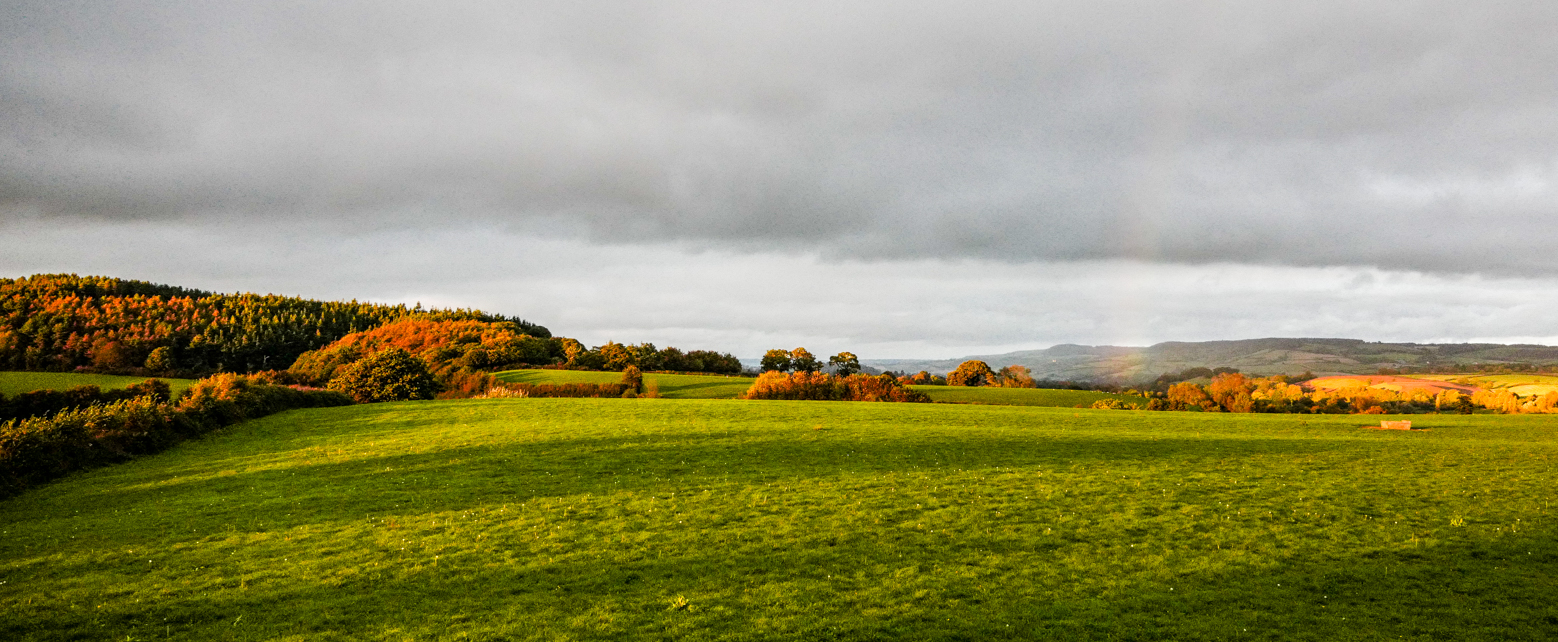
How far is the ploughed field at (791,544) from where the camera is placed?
9.70 m

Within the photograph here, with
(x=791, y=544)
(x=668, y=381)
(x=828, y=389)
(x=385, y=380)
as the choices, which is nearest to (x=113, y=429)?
(x=385, y=380)

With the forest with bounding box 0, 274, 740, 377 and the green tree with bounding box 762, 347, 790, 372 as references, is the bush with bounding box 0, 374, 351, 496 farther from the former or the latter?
the green tree with bounding box 762, 347, 790, 372

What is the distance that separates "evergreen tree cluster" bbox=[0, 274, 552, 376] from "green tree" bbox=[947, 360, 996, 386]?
11429 cm

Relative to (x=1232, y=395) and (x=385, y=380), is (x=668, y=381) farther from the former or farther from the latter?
(x=1232, y=395)

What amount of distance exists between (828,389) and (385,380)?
37.3m

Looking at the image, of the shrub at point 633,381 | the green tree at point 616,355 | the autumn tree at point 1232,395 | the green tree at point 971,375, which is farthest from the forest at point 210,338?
the autumn tree at point 1232,395

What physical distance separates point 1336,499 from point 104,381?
117561mm

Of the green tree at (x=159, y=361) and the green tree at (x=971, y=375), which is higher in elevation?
the green tree at (x=159, y=361)

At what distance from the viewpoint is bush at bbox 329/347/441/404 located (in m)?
56.1

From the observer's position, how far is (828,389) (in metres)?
65.0

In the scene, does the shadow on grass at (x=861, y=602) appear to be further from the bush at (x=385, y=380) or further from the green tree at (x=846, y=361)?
the green tree at (x=846, y=361)

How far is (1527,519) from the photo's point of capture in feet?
49.1

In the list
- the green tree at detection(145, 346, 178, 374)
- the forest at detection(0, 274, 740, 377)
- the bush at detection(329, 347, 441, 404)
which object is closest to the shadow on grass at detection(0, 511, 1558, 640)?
the bush at detection(329, 347, 441, 404)

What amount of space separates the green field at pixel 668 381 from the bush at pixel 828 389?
26.1 ft
